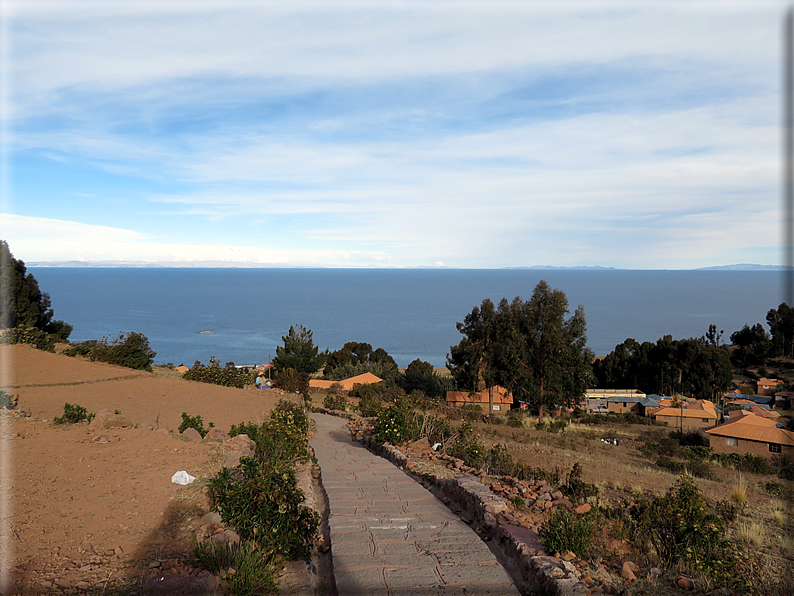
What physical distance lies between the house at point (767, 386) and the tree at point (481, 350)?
32152mm

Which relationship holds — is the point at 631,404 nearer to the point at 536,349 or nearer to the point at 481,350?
the point at 536,349

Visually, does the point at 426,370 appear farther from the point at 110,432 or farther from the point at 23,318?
the point at 110,432

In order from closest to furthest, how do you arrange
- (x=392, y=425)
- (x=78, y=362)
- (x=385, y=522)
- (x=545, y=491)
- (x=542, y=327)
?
(x=385, y=522) < (x=545, y=491) < (x=392, y=425) < (x=78, y=362) < (x=542, y=327)

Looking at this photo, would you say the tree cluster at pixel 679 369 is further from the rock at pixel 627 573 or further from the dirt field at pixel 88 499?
the dirt field at pixel 88 499

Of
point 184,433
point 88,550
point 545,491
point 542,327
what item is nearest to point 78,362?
point 184,433

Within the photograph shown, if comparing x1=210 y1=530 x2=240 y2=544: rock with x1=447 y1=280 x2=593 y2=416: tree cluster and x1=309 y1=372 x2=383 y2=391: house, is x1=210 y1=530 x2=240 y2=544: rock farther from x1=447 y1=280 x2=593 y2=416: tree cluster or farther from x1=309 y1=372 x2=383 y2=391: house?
x1=309 y1=372 x2=383 y2=391: house

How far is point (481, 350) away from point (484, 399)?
453cm

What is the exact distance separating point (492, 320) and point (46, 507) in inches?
1013

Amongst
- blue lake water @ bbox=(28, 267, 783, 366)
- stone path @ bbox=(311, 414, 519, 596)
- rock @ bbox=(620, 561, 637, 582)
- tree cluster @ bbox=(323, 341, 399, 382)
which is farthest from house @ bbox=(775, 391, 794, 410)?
rock @ bbox=(620, 561, 637, 582)

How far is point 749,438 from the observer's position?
19.2m

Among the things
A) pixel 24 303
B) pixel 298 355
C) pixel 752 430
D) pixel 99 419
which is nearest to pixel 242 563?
pixel 99 419

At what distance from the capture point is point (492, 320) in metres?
28.6

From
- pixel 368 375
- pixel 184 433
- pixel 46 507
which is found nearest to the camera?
pixel 46 507

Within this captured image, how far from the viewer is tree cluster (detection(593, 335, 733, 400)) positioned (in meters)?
43.9
